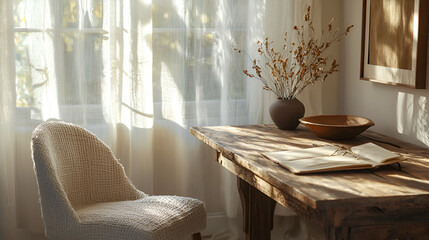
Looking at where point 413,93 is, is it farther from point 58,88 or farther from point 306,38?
point 58,88

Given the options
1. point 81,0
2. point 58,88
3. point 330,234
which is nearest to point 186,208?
point 330,234

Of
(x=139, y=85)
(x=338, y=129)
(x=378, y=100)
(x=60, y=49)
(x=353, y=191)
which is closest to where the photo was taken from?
(x=353, y=191)

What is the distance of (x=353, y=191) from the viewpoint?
70.8 inches

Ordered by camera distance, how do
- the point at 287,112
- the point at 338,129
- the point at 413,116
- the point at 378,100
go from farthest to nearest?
the point at 378,100 → the point at 287,112 → the point at 413,116 → the point at 338,129

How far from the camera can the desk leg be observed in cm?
295

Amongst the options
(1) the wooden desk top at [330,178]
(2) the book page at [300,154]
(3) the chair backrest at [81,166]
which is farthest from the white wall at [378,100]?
(3) the chair backrest at [81,166]

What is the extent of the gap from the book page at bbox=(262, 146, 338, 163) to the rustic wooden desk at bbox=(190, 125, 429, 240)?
36 millimetres

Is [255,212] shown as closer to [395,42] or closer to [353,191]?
[395,42]

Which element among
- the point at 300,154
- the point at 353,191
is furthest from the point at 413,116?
the point at 353,191

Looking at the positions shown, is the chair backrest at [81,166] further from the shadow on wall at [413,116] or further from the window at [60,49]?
the shadow on wall at [413,116]

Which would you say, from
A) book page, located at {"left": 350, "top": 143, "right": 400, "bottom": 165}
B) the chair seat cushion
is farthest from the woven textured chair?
book page, located at {"left": 350, "top": 143, "right": 400, "bottom": 165}

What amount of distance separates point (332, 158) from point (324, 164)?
0.33 ft

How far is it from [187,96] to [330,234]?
5.86ft

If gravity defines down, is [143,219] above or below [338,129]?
below
